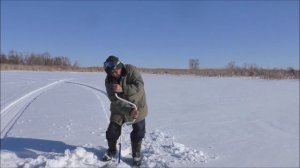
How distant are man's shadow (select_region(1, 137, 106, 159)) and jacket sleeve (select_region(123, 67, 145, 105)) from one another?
1.11m

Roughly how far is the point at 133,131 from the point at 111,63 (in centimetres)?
101

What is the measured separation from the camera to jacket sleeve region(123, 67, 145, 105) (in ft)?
15.8

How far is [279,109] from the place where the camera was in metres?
9.38

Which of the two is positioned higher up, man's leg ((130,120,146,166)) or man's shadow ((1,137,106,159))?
man's leg ((130,120,146,166))

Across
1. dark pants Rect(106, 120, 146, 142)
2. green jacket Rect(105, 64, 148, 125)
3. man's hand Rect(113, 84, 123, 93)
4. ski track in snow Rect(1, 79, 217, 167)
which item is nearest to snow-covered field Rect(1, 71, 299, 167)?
ski track in snow Rect(1, 79, 217, 167)

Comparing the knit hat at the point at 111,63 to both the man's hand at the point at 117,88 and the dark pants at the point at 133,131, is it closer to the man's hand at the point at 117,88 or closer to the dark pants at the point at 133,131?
the man's hand at the point at 117,88

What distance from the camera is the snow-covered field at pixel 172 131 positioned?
209 inches

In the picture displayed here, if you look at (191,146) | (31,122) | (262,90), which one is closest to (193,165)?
(191,146)

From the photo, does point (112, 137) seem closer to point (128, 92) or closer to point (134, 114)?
point (134, 114)

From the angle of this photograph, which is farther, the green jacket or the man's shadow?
the man's shadow

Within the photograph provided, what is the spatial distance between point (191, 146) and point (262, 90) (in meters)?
7.49

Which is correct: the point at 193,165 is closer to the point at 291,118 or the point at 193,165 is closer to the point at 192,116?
the point at 192,116

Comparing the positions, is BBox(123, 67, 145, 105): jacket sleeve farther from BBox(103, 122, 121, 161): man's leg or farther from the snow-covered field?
the snow-covered field

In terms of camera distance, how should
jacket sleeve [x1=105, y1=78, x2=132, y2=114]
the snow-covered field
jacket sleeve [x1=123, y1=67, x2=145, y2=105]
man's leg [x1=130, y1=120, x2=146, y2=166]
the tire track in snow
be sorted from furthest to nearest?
the tire track in snow
the snow-covered field
man's leg [x1=130, y1=120, x2=146, y2=166]
jacket sleeve [x1=105, y1=78, x2=132, y2=114]
jacket sleeve [x1=123, y1=67, x2=145, y2=105]
